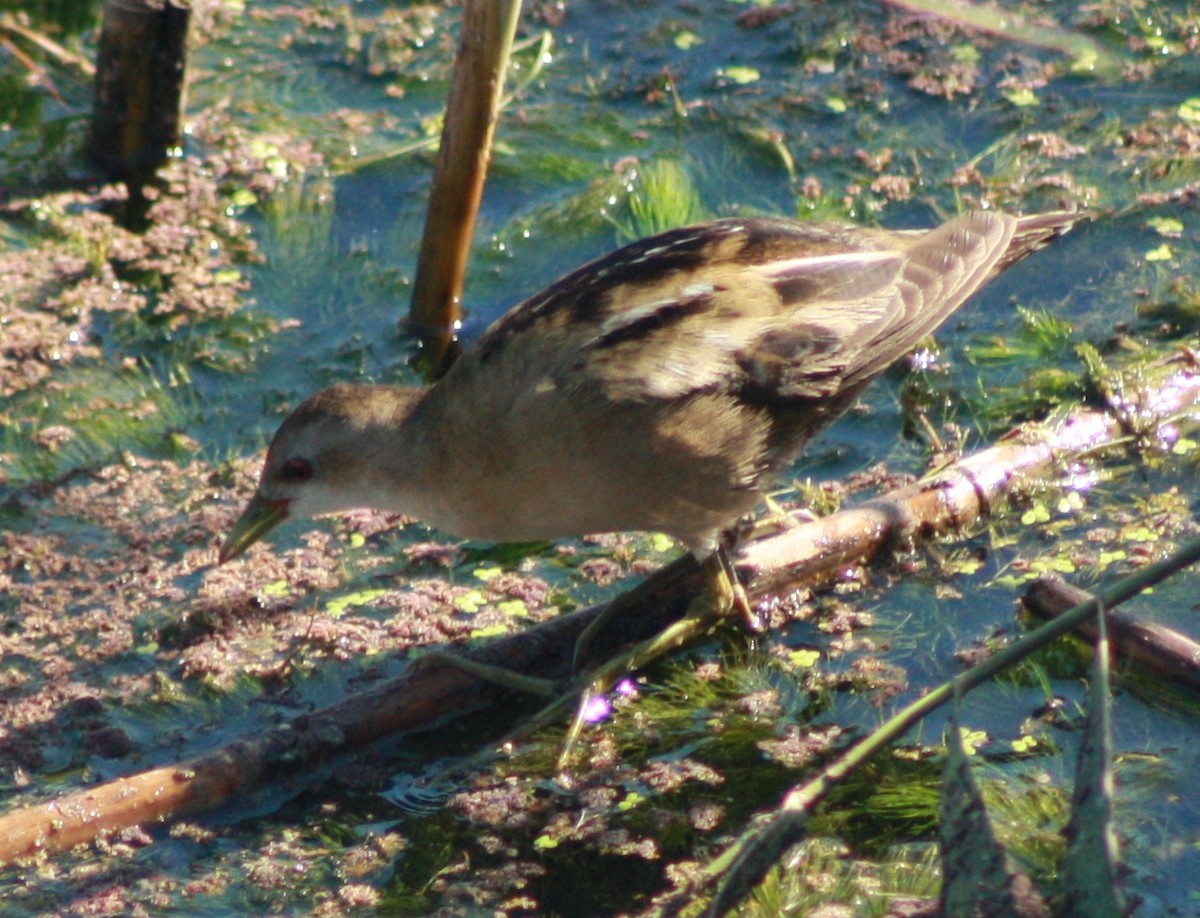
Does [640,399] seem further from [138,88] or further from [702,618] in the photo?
[138,88]

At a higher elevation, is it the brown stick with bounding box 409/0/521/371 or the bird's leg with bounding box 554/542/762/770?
the brown stick with bounding box 409/0/521/371

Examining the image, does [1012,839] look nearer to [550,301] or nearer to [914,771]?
[914,771]

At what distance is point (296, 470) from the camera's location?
173 inches

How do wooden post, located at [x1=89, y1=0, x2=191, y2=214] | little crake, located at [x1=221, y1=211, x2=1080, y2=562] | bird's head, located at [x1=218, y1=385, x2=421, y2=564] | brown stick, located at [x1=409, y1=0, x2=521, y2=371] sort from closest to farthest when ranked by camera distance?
1. little crake, located at [x1=221, y1=211, x2=1080, y2=562]
2. bird's head, located at [x1=218, y1=385, x2=421, y2=564]
3. brown stick, located at [x1=409, y1=0, x2=521, y2=371]
4. wooden post, located at [x1=89, y1=0, x2=191, y2=214]

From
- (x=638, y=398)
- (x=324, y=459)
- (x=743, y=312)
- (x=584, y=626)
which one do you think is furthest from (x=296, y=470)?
(x=743, y=312)

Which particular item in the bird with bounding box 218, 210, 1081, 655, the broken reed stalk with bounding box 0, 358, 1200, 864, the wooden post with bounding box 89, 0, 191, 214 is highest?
the wooden post with bounding box 89, 0, 191, 214

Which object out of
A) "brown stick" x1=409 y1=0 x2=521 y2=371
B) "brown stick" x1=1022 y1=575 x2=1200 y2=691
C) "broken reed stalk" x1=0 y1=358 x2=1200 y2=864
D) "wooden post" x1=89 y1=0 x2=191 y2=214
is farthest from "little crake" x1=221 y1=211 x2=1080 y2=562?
"wooden post" x1=89 y1=0 x2=191 y2=214

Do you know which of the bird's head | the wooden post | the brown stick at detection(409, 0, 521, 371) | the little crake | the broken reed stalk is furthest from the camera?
the wooden post

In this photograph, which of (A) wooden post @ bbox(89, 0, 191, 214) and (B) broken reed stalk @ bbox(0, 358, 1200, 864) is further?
(A) wooden post @ bbox(89, 0, 191, 214)

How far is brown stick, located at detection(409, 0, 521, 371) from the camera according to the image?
4883mm

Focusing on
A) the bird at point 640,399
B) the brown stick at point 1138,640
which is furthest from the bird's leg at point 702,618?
the brown stick at point 1138,640

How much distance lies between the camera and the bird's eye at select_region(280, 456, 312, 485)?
437cm

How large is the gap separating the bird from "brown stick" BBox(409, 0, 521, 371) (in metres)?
0.93

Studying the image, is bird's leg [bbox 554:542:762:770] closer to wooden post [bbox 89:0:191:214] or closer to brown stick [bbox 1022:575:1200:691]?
brown stick [bbox 1022:575:1200:691]
